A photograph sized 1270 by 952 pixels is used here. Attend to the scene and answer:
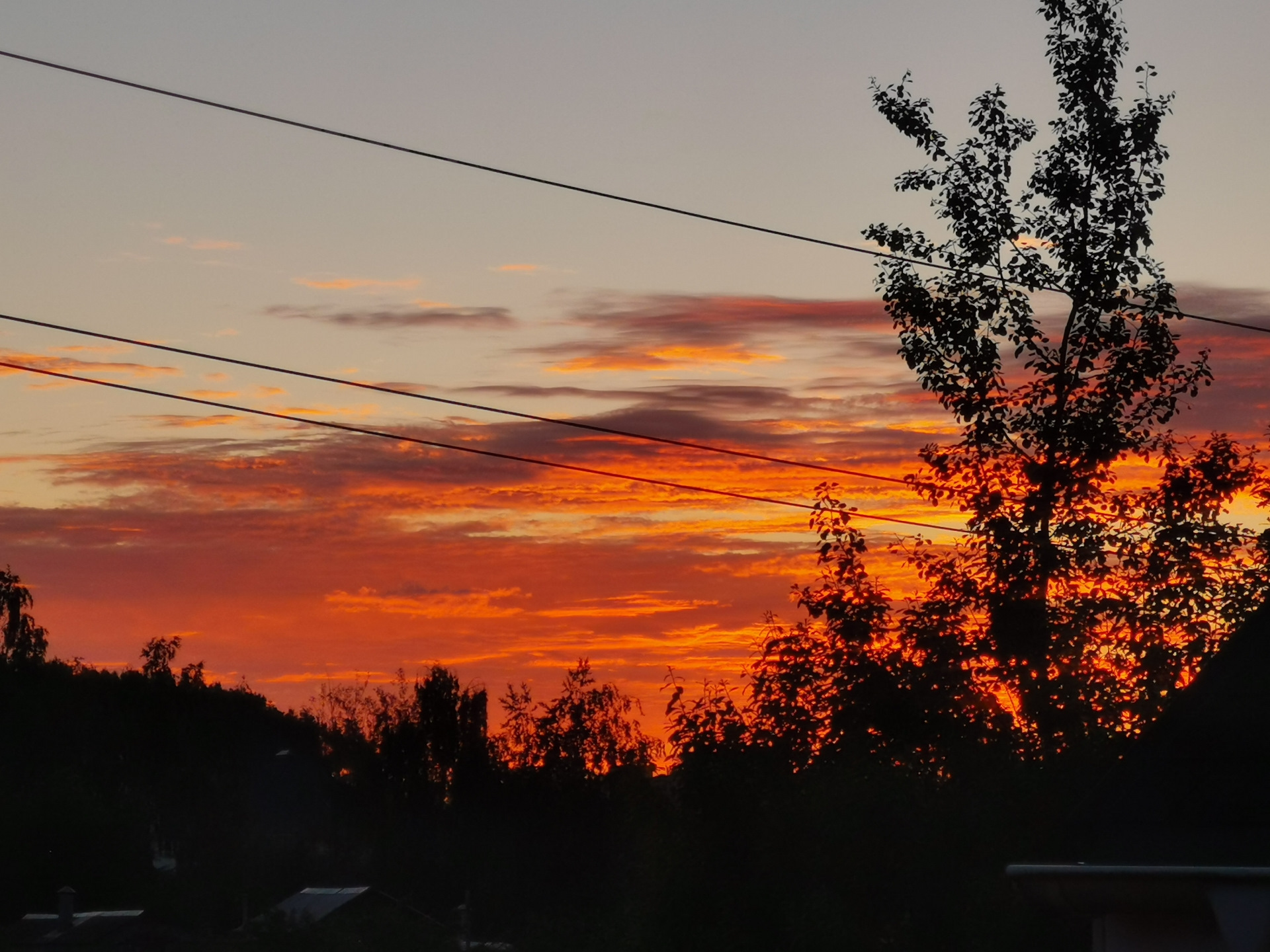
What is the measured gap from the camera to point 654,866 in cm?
2227

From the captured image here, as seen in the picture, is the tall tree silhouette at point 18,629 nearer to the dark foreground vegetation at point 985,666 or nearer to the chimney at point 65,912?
the chimney at point 65,912

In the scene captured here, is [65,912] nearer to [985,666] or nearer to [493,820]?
[493,820]

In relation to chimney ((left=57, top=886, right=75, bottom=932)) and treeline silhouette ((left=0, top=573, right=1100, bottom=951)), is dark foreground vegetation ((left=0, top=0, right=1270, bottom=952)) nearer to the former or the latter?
treeline silhouette ((left=0, top=573, right=1100, bottom=951))

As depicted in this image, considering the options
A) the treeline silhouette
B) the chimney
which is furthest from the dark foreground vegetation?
the chimney

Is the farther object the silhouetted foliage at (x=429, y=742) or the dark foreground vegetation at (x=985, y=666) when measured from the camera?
the silhouetted foliage at (x=429, y=742)

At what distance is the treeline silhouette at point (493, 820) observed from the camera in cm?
1880

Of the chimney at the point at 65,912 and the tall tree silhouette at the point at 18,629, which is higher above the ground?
the tall tree silhouette at the point at 18,629

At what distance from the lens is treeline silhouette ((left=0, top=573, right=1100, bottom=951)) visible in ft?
61.7

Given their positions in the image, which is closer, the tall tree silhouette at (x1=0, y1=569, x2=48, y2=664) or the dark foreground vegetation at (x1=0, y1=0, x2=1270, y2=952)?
the dark foreground vegetation at (x1=0, y1=0, x2=1270, y2=952)

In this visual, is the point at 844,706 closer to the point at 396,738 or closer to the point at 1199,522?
the point at 1199,522

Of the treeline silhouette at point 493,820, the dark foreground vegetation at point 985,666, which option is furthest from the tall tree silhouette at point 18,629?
the dark foreground vegetation at point 985,666

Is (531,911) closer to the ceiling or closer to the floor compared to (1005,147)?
closer to the floor

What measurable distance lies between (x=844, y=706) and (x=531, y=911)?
6220 cm

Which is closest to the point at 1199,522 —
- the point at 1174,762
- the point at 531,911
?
the point at 1174,762
